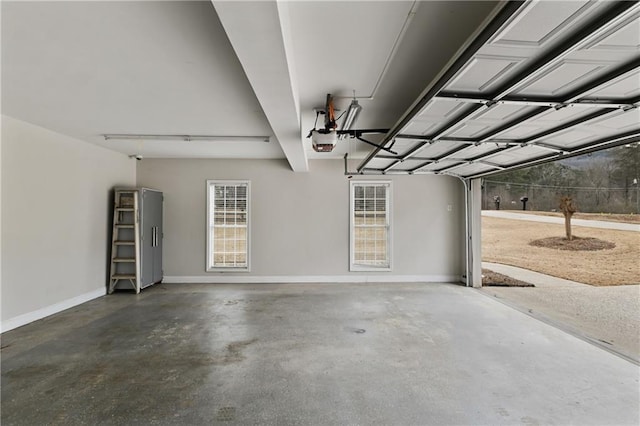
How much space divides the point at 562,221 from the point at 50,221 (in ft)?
32.4

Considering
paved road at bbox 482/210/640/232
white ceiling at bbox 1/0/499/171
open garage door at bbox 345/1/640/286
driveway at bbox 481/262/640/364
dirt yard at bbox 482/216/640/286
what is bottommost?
driveway at bbox 481/262/640/364

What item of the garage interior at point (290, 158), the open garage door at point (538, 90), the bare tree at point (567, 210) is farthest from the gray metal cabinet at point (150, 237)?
the bare tree at point (567, 210)

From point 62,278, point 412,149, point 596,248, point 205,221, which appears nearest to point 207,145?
point 205,221

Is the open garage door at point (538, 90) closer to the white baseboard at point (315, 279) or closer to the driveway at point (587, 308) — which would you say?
the driveway at point (587, 308)

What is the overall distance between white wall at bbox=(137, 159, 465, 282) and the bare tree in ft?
7.52

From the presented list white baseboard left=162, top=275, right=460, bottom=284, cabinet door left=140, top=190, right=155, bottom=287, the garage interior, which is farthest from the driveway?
cabinet door left=140, top=190, right=155, bottom=287

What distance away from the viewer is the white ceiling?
1.84 metres

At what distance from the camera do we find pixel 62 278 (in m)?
4.48

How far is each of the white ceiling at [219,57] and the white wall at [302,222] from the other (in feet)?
7.74

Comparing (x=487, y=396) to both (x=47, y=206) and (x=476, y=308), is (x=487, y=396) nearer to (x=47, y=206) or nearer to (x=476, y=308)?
(x=476, y=308)

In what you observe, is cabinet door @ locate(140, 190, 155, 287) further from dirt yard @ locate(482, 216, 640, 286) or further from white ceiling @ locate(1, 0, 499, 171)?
dirt yard @ locate(482, 216, 640, 286)

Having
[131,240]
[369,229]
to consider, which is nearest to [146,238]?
[131,240]

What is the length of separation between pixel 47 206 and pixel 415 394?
5423 millimetres

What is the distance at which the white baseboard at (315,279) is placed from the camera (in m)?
6.26
